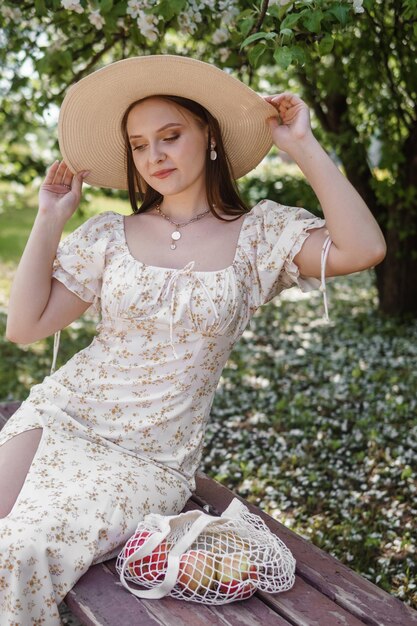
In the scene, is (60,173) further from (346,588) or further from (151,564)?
(346,588)

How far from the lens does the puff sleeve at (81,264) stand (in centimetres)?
247

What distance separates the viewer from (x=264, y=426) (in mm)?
4469

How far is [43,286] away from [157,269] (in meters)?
0.36

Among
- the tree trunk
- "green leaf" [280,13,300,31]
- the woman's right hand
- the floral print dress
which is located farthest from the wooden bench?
the tree trunk

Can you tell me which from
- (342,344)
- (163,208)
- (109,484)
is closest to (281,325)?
(342,344)

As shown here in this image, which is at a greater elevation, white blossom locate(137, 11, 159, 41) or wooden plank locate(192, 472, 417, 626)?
white blossom locate(137, 11, 159, 41)

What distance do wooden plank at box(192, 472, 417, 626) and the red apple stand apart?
0.17 m

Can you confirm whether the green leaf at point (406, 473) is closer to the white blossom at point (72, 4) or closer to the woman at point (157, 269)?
the woman at point (157, 269)

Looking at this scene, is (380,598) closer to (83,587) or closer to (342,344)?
(83,587)

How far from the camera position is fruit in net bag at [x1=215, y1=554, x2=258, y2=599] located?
1.91 m

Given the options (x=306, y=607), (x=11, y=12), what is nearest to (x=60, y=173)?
(x=11, y=12)

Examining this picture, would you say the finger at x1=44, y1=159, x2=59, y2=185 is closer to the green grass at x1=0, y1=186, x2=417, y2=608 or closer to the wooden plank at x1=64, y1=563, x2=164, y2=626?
the wooden plank at x1=64, y1=563, x2=164, y2=626

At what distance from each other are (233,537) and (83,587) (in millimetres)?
387

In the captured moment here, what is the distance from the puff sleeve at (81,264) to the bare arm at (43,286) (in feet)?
0.11
